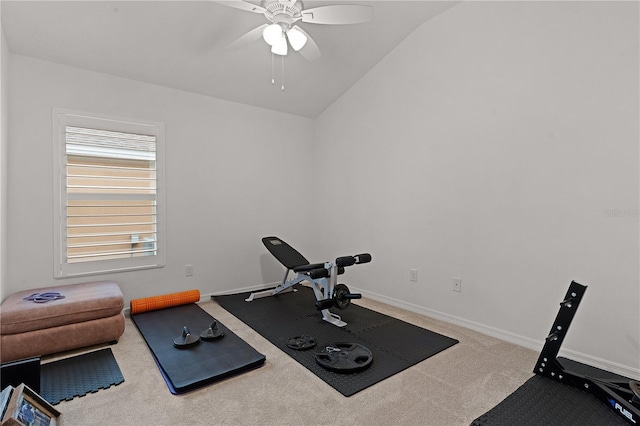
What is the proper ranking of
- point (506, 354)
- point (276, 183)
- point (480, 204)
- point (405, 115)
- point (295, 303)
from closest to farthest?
point (506, 354) → point (480, 204) → point (405, 115) → point (295, 303) → point (276, 183)

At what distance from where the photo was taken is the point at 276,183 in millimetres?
4492

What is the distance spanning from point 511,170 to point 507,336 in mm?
1368

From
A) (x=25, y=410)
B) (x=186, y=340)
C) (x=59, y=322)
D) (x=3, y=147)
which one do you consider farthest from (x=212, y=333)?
(x=3, y=147)

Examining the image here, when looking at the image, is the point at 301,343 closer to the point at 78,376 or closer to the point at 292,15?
the point at 78,376

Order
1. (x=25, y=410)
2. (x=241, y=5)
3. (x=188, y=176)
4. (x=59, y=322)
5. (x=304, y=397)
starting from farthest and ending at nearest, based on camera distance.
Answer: (x=188, y=176), (x=59, y=322), (x=241, y=5), (x=304, y=397), (x=25, y=410)

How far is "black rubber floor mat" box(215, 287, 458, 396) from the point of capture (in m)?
2.23

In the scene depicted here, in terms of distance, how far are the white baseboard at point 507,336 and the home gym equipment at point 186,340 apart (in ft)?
6.83

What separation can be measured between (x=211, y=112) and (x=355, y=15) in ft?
7.44

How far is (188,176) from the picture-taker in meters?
3.77

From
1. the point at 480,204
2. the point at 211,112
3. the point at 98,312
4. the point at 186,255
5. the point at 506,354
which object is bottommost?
the point at 506,354

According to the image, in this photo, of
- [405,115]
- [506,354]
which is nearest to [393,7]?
[405,115]

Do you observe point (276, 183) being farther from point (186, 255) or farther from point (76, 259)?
point (76, 259)

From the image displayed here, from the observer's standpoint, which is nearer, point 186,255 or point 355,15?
point 355,15

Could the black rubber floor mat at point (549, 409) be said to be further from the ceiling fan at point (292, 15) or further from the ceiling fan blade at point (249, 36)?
the ceiling fan blade at point (249, 36)
